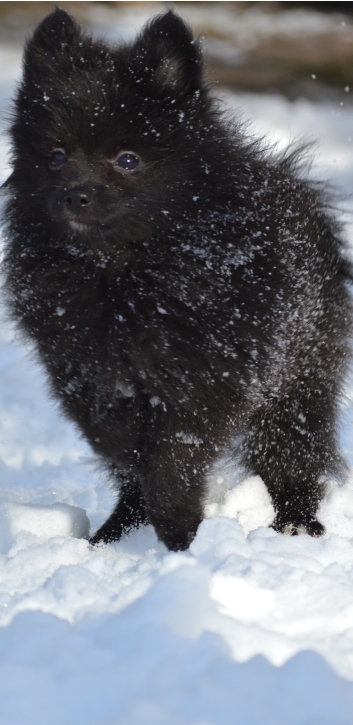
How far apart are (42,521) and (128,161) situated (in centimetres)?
148

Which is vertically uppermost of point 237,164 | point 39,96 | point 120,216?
point 237,164

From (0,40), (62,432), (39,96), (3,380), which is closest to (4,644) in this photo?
(39,96)

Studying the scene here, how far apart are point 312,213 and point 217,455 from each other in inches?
41.9

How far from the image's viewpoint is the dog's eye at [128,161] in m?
2.63

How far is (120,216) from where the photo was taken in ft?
8.55

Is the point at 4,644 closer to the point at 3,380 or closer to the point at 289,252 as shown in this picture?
the point at 289,252

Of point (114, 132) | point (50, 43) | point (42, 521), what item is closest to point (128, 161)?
point (114, 132)

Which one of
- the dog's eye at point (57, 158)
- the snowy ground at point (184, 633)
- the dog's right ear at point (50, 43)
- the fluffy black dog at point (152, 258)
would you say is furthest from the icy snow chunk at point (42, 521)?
the dog's right ear at point (50, 43)

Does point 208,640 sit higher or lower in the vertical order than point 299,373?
lower

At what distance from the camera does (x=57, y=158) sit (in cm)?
268

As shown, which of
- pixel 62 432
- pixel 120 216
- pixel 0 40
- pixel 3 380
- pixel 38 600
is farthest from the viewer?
pixel 0 40

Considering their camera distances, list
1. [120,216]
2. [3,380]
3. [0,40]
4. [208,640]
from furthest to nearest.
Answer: [0,40] < [3,380] < [120,216] < [208,640]

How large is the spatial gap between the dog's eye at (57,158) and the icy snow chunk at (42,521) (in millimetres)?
1379

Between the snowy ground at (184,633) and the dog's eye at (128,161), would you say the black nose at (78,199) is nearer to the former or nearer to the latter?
the dog's eye at (128,161)
